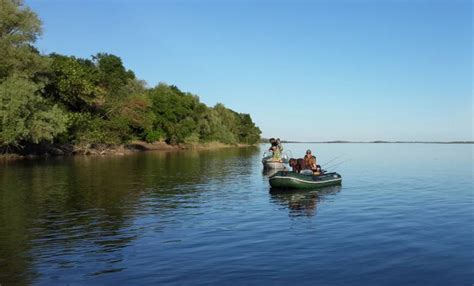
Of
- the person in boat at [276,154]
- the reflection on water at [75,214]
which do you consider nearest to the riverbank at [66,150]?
the reflection on water at [75,214]

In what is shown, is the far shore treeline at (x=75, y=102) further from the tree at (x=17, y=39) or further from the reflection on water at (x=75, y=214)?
the reflection on water at (x=75, y=214)

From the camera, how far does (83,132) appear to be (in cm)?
6675

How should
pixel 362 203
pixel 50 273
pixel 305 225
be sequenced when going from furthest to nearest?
pixel 362 203 → pixel 305 225 → pixel 50 273

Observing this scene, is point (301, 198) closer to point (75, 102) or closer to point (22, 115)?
point (22, 115)

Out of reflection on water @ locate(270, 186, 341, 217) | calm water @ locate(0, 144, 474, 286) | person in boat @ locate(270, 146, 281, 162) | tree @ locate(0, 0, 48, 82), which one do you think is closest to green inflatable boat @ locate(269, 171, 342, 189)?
reflection on water @ locate(270, 186, 341, 217)

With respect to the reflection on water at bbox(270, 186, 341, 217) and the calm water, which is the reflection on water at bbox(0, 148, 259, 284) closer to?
the calm water

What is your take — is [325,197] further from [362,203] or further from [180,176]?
[180,176]

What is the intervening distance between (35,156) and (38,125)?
A: 14.5m

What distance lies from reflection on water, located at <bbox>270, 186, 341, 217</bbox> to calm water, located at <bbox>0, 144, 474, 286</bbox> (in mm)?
71

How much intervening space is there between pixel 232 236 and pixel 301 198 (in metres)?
10.2

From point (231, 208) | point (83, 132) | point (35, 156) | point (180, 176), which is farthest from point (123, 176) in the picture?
point (83, 132)

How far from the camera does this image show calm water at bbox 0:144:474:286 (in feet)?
35.4

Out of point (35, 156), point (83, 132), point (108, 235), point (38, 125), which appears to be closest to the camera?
point (108, 235)

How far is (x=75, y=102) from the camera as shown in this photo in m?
67.8
